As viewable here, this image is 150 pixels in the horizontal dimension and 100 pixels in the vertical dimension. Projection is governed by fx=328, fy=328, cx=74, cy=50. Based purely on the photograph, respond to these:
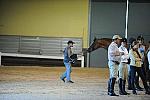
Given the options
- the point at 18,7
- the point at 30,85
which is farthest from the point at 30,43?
the point at 30,85

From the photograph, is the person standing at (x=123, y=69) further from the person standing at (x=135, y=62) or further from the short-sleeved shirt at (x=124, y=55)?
the person standing at (x=135, y=62)

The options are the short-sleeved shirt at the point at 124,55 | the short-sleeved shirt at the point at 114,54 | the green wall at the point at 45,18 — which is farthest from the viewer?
the green wall at the point at 45,18

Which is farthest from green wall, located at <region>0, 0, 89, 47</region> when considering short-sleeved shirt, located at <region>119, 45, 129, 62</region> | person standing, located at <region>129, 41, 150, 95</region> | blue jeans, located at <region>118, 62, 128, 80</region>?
blue jeans, located at <region>118, 62, 128, 80</region>

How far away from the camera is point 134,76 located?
32.9 ft

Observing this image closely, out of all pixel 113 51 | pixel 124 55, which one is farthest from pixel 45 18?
pixel 113 51

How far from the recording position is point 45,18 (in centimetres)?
1969

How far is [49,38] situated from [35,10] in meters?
1.88

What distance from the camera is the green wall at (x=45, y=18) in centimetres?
1947

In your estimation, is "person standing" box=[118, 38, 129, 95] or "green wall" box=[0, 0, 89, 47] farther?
"green wall" box=[0, 0, 89, 47]

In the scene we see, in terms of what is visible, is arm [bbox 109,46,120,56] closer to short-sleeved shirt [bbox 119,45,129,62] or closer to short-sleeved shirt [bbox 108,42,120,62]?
short-sleeved shirt [bbox 108,42,120,62]

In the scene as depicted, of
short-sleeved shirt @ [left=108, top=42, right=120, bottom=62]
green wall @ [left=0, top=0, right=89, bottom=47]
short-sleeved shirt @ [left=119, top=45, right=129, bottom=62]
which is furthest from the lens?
green wall @ [left=0, top=0, right=89, bottom=47]

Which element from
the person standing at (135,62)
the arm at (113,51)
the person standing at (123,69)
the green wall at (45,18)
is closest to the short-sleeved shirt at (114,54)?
the arm at (113,51)

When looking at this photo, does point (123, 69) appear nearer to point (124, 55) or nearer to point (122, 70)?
point (122, 70)

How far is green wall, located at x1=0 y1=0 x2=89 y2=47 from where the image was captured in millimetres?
19469
